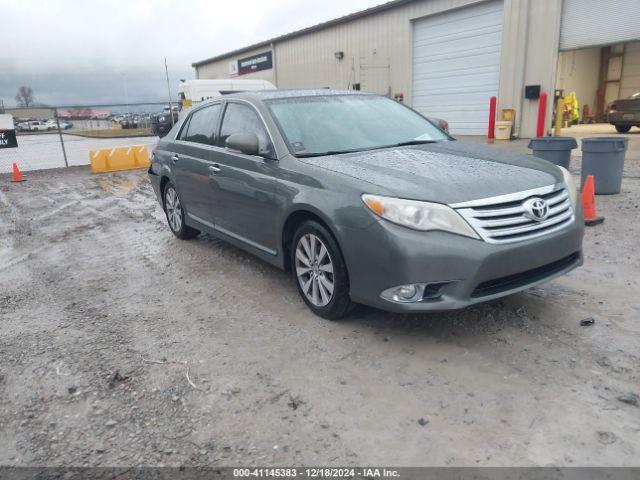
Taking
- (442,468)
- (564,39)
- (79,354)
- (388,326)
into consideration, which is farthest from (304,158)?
(564,39)

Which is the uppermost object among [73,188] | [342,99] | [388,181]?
[342,99]

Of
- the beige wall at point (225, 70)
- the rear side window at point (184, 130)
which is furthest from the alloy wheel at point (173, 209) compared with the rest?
the beige wall at point (225, 70)

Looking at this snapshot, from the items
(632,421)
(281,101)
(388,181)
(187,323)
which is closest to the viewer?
(632,421)

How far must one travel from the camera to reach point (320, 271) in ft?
12.6

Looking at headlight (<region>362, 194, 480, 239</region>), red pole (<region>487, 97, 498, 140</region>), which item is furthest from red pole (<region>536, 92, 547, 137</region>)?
headlight (<region>362, 194, 480, 239</region>)

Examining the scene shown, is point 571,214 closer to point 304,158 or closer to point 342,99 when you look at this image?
point 304,158

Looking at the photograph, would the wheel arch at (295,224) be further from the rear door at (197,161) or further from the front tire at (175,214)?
the front tire at (175,214)

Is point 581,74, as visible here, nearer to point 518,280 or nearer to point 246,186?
point 246,186

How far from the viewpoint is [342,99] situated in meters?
4.89

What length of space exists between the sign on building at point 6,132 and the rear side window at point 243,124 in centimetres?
1252

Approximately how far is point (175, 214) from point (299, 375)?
3.84m

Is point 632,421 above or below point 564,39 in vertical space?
below

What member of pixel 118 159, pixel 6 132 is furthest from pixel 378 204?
pixel 6 132

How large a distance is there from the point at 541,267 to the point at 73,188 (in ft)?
35.3
